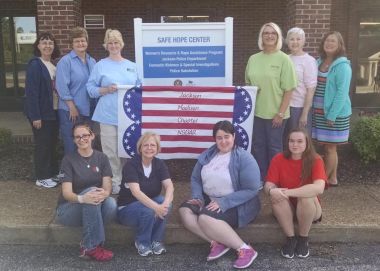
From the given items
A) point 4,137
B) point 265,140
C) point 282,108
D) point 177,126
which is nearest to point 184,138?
point 177,126

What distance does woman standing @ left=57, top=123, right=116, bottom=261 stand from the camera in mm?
3598

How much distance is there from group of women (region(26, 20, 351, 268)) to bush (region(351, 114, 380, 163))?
3.62 feet

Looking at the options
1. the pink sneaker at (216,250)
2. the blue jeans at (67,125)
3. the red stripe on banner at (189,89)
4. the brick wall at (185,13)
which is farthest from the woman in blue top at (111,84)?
the brick wall at (185,13)

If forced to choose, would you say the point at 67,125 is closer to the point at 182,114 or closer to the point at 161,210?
the point at 182,114

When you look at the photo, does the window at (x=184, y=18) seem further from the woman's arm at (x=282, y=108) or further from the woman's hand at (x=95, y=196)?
the woman's hand at (x=95, y=196)

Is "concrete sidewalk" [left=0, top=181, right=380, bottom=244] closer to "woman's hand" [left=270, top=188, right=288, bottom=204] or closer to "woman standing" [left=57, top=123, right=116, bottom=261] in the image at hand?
"woman standing" [left=57, top=123, right=116, bottom=261]

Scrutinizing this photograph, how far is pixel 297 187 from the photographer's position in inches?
149

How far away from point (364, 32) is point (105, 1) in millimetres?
5907

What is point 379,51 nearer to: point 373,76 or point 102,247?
point 373,76

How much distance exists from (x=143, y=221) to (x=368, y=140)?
3267 mm

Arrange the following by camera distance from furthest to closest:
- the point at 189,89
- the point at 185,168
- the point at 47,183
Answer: the point at 185,168
the point at 47,183
the point at 189,89

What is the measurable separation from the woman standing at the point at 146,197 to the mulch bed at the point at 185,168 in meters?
1.72

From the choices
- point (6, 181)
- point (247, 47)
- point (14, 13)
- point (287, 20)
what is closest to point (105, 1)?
point (14, 13)

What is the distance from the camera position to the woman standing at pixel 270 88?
14.4 ft
